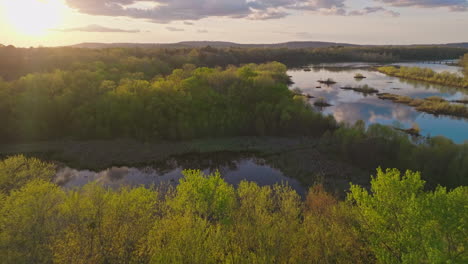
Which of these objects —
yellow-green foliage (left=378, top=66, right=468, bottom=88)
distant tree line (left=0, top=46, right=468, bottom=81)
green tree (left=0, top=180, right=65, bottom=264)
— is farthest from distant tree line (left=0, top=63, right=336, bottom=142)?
yellow-green foliage (left=378, top=66, right=468, bottom=88)

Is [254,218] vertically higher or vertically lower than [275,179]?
higher

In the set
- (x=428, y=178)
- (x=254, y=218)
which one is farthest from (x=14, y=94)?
(x=428, y=178)

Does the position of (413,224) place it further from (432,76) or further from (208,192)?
(432,76)

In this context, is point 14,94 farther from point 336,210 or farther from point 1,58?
Answer: point 336,210

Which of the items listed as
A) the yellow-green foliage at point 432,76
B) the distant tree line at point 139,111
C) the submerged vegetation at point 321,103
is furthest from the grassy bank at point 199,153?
the yellow-green foliage at point 432,76

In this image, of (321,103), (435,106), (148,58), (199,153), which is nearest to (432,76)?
(435,106)

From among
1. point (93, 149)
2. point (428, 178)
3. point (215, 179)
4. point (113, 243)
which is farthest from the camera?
point (93, 149)

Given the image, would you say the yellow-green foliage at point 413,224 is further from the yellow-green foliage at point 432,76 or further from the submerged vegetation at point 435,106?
the yellow-green foliage at point 432,76
